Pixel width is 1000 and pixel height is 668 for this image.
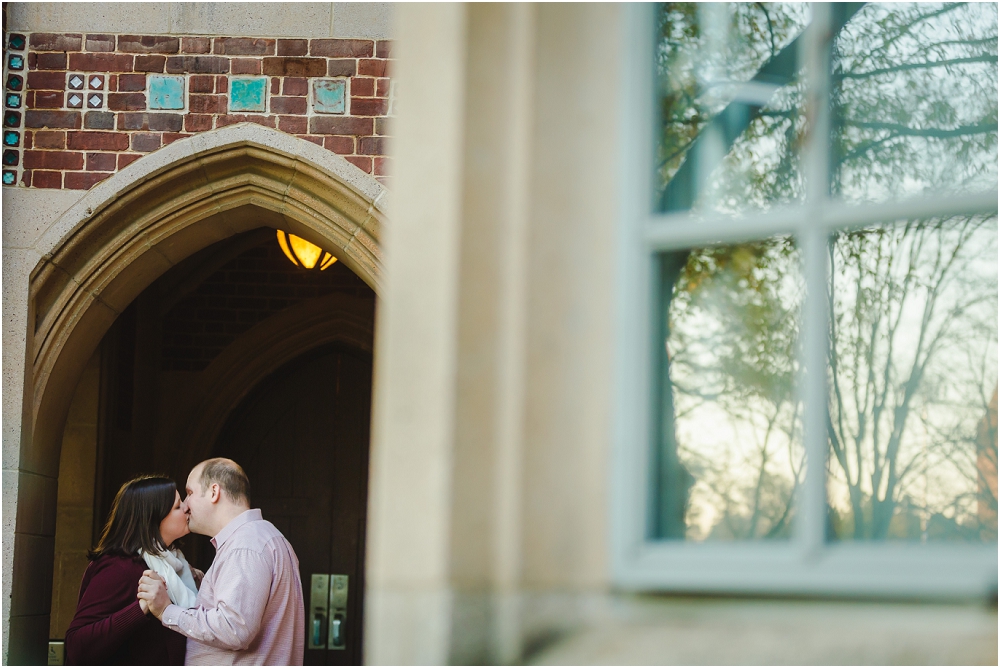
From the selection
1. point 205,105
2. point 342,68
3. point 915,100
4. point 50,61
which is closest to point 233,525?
point 205,105

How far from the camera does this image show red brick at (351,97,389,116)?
3752 mm

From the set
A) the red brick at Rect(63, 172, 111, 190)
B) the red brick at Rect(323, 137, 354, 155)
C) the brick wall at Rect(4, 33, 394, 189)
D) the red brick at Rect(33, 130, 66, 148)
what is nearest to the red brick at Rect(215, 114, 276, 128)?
the brick wall at Rect(4, 33, 394, 189)

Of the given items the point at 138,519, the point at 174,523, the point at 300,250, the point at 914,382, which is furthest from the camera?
the point at 300,250

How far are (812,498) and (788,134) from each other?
1.74 feet

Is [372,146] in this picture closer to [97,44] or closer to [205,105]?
[205,105]

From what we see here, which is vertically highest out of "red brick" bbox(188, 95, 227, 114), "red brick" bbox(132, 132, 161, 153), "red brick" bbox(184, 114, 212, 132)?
"red brick" bbox(188, 95, 227, 114)

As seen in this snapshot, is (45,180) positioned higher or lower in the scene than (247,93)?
lower

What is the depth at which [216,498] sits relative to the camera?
2955 mm

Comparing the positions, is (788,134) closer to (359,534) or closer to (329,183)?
(329,183)

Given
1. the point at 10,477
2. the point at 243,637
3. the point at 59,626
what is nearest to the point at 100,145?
the point at 10,477

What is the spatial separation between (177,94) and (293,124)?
0.45 metres

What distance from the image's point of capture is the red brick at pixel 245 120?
3.74 meters

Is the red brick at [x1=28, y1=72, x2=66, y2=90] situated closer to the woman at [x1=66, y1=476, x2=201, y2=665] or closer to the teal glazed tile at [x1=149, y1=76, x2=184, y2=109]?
the teal glazed tile at [x1=149, y1=76, x2=184, y2=109]

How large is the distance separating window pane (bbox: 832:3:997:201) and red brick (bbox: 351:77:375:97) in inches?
99.0
